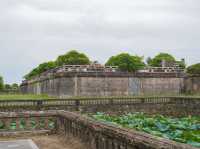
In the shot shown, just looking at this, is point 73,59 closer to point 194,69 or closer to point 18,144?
point 194,69

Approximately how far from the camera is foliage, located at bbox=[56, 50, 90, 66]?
80812 millimetres

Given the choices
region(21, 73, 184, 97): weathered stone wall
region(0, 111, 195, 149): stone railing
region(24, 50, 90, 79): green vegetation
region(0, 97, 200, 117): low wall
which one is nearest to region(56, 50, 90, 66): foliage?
region(24, 50, 90, 79): green vegetation

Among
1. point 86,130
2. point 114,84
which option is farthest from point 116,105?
point 86,130

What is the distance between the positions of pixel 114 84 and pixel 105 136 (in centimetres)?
3150

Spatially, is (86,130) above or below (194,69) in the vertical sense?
below

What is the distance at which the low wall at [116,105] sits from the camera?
22.6m

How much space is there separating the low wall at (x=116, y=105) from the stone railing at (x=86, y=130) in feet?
34.1

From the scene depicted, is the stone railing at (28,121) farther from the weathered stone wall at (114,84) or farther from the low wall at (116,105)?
the weathered stone wall at (114,84)

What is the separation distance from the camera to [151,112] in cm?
2562

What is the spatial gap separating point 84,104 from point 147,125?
9363 millimetres

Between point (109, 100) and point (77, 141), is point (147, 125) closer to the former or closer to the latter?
point (77, 141)

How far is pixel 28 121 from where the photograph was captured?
11.2 m

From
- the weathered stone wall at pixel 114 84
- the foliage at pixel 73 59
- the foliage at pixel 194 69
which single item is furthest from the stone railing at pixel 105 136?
the foliage at pixel 73 59

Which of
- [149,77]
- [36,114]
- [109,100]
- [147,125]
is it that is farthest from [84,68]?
[36,114]
